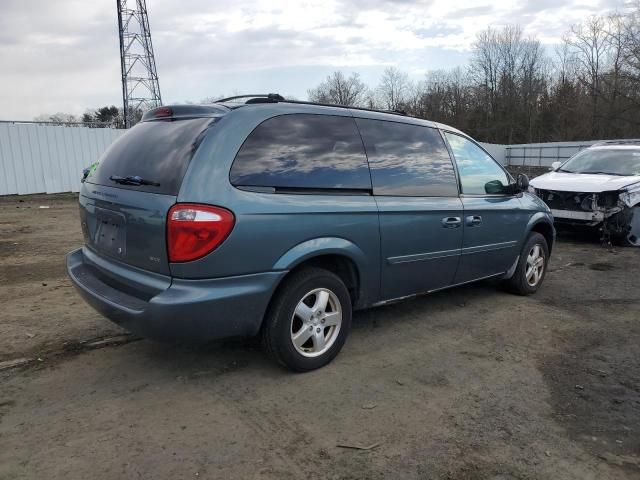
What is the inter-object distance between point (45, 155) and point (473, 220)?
49.9 feet

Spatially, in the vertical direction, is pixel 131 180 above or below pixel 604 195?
above

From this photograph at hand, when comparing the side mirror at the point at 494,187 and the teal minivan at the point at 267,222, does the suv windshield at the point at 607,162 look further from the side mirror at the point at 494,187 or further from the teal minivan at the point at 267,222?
the teal minivan at the point at 267,222

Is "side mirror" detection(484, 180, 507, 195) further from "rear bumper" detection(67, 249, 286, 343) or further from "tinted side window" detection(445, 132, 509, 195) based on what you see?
"rear bumper" detection(67, 249, 286, 343)

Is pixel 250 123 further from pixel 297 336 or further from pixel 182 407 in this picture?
pixel 182 407

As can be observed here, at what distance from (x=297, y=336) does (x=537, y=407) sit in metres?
1.60

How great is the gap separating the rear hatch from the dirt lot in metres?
0.89

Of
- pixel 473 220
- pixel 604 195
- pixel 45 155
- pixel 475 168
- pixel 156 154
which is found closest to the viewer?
pixel 156 154

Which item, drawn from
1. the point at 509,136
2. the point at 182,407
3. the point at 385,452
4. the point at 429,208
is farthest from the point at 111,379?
the point at 509,136

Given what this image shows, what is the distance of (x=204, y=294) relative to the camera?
9.48 feet

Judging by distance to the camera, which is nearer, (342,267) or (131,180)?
(131,180)

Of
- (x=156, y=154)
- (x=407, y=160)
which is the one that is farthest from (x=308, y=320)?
(x=407, y=160)

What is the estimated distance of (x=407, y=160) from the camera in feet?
13.5

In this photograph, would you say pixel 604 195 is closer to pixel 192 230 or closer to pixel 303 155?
pixel 303 155

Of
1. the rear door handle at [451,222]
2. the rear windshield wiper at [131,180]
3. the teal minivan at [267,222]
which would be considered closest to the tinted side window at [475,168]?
the teal minivan at [267,222]
